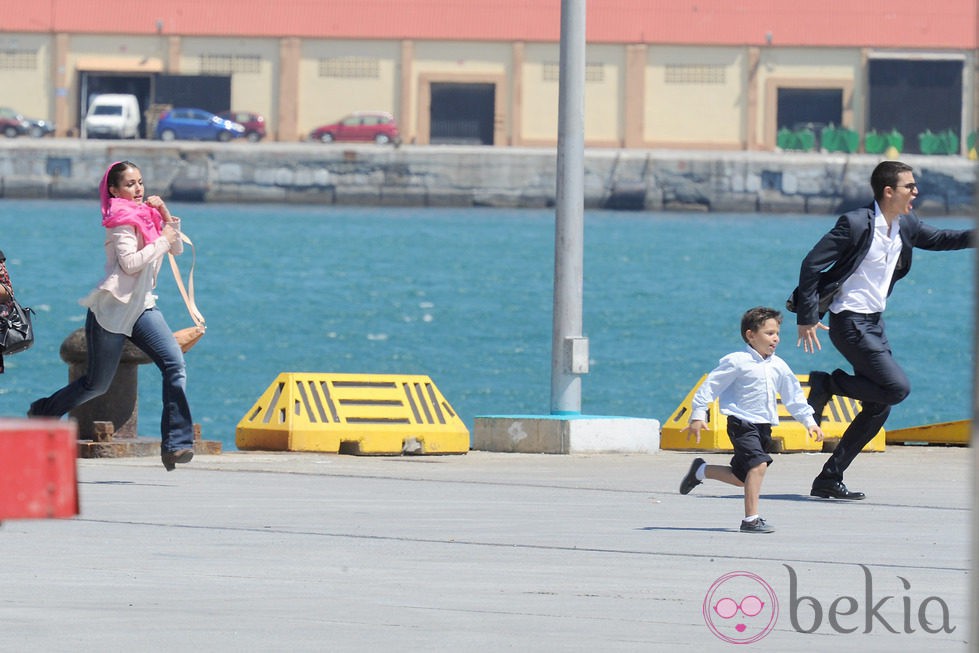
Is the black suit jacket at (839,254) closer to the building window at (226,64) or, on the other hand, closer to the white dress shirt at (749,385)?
the white dress shirt at (749,385)

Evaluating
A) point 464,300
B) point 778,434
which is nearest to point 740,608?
point 778,434

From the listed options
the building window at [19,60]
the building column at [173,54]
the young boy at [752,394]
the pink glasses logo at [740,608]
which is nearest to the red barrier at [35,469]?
the pink glasses logo at [740,608]

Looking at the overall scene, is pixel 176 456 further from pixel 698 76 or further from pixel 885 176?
pixel 698 76

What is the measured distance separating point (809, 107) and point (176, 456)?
74.9 meters

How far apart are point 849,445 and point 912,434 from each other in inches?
168

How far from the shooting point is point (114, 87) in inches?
3295

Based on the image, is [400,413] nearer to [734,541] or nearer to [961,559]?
[734,541]

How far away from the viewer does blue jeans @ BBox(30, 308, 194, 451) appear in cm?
1056

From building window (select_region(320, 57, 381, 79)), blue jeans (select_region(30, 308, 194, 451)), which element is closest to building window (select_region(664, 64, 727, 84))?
building window (select_region(320, 57, 381, 79))

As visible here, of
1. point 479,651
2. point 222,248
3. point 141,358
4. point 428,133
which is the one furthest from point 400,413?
point 428,133

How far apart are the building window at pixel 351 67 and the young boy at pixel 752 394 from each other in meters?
72.8

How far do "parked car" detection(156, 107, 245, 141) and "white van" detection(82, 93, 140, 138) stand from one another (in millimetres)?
1163

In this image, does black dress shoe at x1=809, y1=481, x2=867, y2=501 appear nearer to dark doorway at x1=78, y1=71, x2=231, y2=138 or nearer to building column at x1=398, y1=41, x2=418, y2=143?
building column at x1=398, y1=41, x2=418, y2=143

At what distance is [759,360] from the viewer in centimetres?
967
